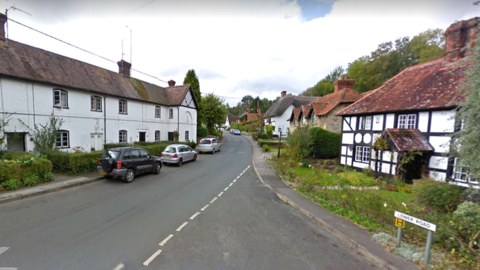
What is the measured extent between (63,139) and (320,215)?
720 inches

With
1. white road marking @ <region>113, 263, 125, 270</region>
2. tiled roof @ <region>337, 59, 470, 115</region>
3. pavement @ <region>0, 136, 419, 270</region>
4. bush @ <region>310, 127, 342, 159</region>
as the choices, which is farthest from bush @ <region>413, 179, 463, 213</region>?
bush @ <region>310, 127, 342, 159</region>

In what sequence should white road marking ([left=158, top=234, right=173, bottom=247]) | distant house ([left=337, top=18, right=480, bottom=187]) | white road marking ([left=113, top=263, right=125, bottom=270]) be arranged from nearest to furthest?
white road marking ([left=113, top=263, right=125, bottom=270]) → white road marking ([left=158, top=234, right=173, bottom=247]) → distant house ([left=337, top=18, right=480, bottom=187])

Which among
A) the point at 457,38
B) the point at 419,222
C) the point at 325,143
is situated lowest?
the point at 419,222

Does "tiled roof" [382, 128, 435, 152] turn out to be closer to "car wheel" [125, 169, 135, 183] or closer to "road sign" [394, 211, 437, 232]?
"road sign" [394, 211, 437, 232]

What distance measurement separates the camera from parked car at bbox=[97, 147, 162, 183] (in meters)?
9.08

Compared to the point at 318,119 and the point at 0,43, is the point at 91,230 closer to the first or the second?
the point at 0,43

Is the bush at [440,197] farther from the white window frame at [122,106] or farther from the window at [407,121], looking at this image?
the white window frame at [122,106]

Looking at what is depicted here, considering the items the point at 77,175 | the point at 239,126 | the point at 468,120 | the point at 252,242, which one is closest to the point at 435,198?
the point at 468,120

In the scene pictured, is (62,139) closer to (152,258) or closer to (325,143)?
(152,258)

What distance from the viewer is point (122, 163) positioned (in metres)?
9.15

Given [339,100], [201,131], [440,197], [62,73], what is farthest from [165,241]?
[201,131]

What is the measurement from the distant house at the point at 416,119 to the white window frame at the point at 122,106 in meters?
20.5

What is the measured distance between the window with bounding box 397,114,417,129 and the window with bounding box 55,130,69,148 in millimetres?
23785

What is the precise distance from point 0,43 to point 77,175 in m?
11.5
